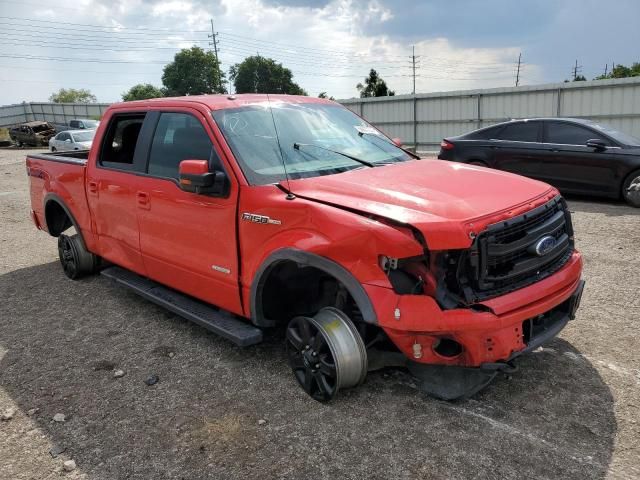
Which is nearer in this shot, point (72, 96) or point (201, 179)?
point (201, 179)

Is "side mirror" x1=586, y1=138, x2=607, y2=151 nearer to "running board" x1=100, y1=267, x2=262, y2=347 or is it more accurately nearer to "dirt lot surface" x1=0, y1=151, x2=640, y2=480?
"dirt lot surface" x1=0, y1=151, x2=640, y2=480

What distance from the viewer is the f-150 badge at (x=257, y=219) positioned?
3.33 m

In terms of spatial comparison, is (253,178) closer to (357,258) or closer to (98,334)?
(357,258)

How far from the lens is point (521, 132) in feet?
32.5

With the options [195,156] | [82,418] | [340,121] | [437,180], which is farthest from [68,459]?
[340,121]

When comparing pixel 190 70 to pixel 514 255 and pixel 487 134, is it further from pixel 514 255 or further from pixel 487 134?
pixel 514 255

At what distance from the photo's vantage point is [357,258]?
2912 millimetres

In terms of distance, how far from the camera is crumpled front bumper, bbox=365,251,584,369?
9.07ft

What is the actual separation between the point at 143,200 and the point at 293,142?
144 cm

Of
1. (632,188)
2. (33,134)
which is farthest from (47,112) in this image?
(632,188)

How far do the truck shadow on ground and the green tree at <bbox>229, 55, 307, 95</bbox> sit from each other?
266 feet

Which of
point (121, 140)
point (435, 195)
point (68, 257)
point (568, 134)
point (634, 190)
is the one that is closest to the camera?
point (435, 195)

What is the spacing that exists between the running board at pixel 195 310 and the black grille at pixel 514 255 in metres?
1.55

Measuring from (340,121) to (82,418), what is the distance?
2913mm
